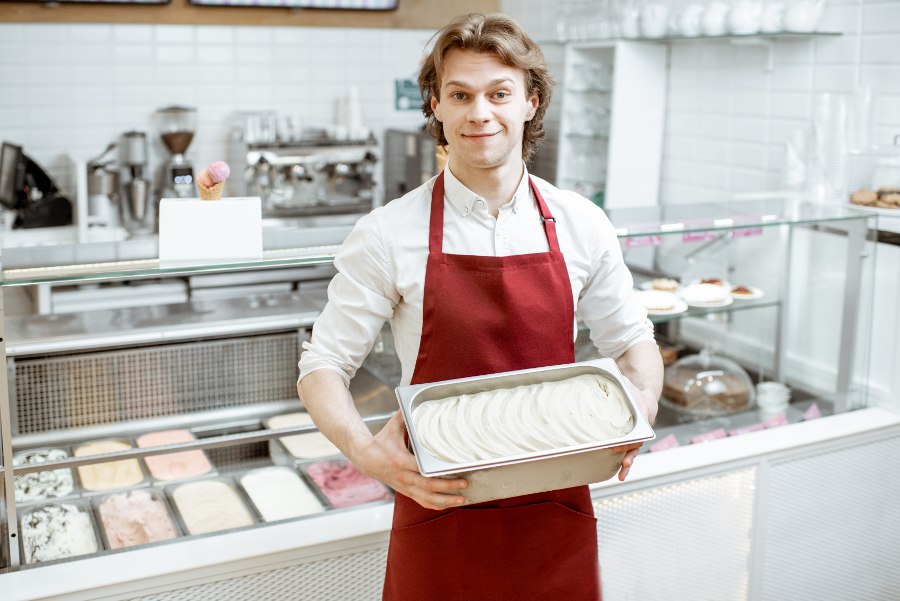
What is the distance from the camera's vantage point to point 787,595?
223 cm

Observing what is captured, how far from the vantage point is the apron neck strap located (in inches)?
56.3

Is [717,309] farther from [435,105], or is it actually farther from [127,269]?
[127,269]

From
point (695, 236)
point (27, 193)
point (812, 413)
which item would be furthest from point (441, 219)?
point (27, 193)

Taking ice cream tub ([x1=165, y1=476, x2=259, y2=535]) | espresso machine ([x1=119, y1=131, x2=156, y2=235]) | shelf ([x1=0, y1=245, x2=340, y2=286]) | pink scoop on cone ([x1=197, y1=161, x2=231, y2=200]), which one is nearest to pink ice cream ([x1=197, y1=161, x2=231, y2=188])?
pink scoop on cone ([x1=197, y1=161, x2=231, y2=200])

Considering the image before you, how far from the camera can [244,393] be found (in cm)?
219

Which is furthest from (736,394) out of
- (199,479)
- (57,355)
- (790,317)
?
(57,355)

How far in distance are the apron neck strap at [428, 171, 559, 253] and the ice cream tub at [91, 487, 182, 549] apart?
3.32 feet

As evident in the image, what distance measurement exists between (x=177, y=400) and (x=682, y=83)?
9.27 ft

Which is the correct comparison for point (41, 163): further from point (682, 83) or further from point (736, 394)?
point (736, 394)

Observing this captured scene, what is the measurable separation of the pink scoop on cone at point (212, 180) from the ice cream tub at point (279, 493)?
0.80 m

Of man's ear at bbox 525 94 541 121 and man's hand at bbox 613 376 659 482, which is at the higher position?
man's ear at bbox 525 94 541 121

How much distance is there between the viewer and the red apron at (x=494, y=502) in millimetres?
1412

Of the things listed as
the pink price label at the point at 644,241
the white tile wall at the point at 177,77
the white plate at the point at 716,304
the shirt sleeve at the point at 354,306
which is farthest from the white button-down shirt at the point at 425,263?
the white tile wall at the point at 177,77

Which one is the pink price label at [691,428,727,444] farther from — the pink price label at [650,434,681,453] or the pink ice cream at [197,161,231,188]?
the pink ice cream at [197,161,231,188]
